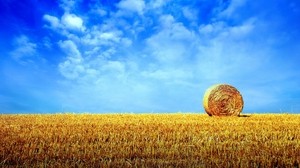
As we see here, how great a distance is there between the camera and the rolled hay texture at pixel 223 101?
17906 mm

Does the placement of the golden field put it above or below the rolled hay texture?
below

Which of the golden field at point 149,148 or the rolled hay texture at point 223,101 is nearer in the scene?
the golden field at point 149,148

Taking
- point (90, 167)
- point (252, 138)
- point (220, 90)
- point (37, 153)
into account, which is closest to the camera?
point (90, 167)

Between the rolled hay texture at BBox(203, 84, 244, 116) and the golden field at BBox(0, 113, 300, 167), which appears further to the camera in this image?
the rolled hay texture at BBox(203, 84, 244, 116)

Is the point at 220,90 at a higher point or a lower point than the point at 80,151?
higher

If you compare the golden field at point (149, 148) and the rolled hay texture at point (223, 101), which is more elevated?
the rolled hay texture at point (223, 101)

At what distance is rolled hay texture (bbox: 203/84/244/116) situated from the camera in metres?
17.9

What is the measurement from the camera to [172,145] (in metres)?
7.83

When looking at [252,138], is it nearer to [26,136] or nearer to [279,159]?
[279,159]

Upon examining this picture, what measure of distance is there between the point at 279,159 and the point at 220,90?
1171 centimetres

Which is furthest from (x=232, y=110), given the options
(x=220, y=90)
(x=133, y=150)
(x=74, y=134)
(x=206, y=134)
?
(x=133, y=150)

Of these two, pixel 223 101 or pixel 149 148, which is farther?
pixel 223 101

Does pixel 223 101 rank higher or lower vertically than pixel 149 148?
higher

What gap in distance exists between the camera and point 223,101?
17.9 meters
